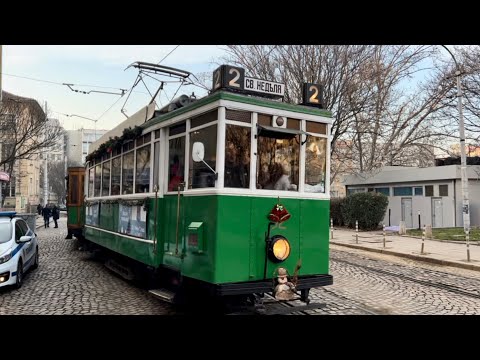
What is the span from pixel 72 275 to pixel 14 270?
189 centimetres

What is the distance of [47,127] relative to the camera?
2836cm

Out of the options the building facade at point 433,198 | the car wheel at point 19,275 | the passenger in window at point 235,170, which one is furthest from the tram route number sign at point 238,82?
the building facade at point 433,198

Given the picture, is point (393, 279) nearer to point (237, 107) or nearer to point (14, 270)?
point (237, 107)

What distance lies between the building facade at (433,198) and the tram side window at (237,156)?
69.5ft

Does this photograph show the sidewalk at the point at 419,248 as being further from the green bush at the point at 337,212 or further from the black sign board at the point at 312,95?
the black sign board at the point at 312,95

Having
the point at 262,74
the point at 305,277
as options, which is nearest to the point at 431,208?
the point at 262,74

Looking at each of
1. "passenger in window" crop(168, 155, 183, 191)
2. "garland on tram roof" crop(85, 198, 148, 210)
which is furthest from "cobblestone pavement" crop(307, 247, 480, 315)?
"garland on tram roof" crop(85, 198, 148, 210)

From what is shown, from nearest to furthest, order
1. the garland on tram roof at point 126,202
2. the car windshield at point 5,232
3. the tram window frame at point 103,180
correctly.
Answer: the garland on tram roof at point 126,202 → the car windshield at point 5,232 → the tram window frame at point 103,180

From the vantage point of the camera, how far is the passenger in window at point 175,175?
6527 mm

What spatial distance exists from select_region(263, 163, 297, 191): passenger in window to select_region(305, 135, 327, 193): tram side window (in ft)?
1.04

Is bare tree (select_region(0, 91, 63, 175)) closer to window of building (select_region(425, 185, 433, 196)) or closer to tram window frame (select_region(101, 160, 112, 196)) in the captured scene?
tram window frame (select_region(101, 160, 112, 196))

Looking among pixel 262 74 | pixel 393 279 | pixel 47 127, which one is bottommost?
pixel 393 279

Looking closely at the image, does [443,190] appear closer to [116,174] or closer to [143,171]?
[116,174]

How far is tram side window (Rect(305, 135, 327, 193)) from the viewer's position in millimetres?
6309
